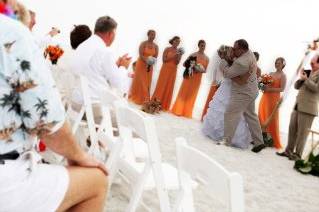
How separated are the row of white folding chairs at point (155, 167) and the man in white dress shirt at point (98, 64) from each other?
0.37m

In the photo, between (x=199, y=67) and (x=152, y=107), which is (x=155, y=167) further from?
(x=199, y=67)

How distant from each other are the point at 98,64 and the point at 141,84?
4.75 metres

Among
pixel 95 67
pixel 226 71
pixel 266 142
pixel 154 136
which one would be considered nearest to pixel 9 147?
pixel 154 136

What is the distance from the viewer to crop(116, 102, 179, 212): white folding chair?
2025 millimetres

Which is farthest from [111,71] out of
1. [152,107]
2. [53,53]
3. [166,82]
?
[166,82]

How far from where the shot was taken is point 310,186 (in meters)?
4.77

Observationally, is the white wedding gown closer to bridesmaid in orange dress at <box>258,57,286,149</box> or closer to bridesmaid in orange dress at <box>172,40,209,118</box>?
bridesmaid in orange dress at <box>258,57,286,149</box>

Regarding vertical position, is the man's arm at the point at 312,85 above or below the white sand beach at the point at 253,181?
above

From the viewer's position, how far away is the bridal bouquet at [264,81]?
6.52 m

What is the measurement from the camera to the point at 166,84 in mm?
8219

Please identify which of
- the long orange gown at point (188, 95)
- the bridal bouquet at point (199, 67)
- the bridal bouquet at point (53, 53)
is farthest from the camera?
the long orange gown at point (188, 95)

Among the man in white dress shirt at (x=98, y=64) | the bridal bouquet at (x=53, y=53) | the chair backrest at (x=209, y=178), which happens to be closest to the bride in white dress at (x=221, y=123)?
the bridal bouquet at (x=53, y=53)

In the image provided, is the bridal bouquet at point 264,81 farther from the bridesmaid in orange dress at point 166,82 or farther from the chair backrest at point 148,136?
the chair backrest at point 148,136

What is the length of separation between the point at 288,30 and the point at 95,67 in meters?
6.76
